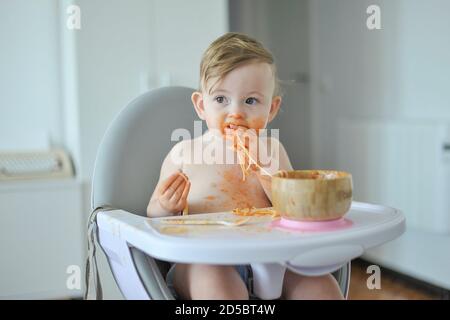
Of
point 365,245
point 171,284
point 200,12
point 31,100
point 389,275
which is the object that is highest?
point 200,12

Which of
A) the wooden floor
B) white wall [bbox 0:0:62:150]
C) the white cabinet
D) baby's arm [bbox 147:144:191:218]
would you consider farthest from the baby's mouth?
white wall [bbox 0:0:62:150]

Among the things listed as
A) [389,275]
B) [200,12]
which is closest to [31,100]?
[200,12]

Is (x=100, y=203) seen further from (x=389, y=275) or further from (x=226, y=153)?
(x=389, y=275)

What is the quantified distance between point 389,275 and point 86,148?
129cm

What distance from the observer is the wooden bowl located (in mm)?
788

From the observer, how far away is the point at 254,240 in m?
0.75

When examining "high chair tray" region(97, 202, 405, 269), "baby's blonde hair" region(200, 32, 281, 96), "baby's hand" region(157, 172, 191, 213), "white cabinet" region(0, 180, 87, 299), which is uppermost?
"baby's blonde hair" region(200, 32, 281, 96)

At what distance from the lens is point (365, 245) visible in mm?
792

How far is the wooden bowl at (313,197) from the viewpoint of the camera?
0.79 m

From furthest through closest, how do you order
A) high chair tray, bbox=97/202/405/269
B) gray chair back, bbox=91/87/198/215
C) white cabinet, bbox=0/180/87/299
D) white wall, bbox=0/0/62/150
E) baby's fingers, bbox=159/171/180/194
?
white wall, bbox=0/0/62/150
white cabinet, bbox=0/180/87/299
gray chair back, bbox=91/87/198/215
baby's fingers, bbox=159/171/180/194
high chair tray, bbox=97/202/405/269

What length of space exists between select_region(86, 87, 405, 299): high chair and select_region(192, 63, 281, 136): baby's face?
15 centimetres

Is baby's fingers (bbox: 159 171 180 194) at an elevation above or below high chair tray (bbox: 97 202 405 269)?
above

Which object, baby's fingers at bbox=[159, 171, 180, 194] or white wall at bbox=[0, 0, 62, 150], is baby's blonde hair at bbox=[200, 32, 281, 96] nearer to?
baby's fingers at bbox=[159, 171, 180, 194]
